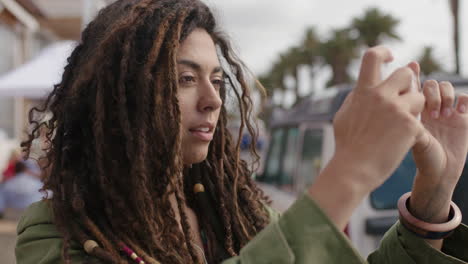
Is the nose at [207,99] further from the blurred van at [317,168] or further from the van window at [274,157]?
the van window at [274,157]

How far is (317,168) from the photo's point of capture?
421cm

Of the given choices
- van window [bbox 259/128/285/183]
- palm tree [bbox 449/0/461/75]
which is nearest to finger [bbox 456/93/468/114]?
van window [bbox 259/128/285/183]

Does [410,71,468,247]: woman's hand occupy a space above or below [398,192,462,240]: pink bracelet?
above

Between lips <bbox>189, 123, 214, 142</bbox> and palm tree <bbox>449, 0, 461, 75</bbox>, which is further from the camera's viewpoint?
palm tree <bbox>449, 0, 461, 75</bbox>

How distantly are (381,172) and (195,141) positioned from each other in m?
0.67

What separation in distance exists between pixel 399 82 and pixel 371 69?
5 cm

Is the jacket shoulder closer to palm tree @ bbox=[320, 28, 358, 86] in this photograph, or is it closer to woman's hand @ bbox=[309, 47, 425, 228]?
woman's hand @ bbox=[309, 47, 425, 228]

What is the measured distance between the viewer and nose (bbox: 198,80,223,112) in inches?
56.2

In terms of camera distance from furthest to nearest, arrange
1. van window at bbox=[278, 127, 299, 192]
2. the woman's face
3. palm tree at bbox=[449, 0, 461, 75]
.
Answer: palm tree at bbox=[449, 0, 461, 75], van window at bbox=[278, 127, 299, 192], the woman's face

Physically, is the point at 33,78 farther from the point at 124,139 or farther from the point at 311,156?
the point at 124,139

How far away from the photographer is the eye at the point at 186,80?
1423 millimetres

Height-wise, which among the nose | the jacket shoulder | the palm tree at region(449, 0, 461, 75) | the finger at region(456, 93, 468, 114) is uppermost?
the palm tree at region(449, 0, 461, 75)

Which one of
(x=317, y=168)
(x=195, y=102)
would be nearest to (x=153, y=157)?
(x=195, y=102)

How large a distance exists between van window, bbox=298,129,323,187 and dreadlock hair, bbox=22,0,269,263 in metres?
2.70
